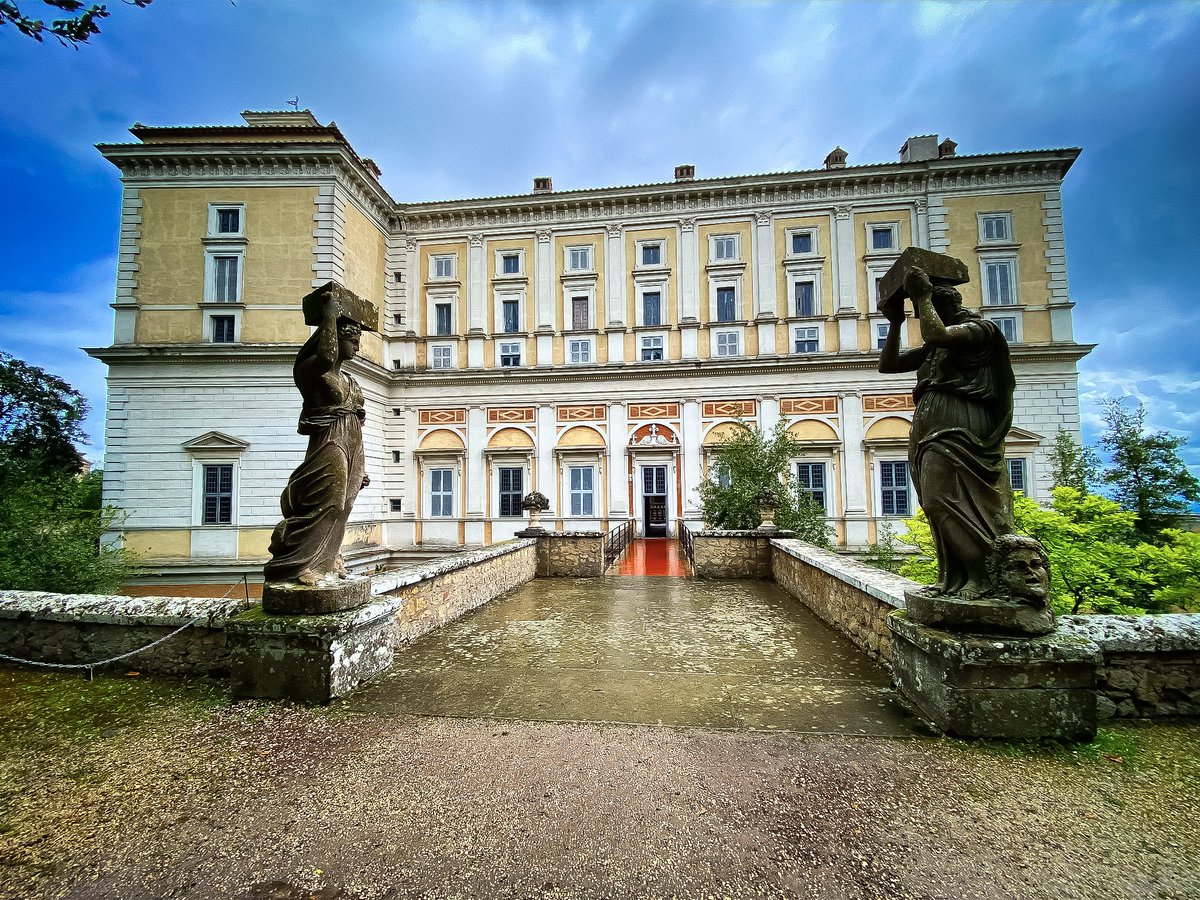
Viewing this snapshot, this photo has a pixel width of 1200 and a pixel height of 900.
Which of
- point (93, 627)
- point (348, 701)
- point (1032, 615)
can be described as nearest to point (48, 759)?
point (348, 701)

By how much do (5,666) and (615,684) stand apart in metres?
5.23

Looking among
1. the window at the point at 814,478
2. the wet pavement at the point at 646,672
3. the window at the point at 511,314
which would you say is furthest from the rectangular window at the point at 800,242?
the wet pavement at the point at 646,672

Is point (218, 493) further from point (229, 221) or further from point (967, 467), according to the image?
point (967, 467)

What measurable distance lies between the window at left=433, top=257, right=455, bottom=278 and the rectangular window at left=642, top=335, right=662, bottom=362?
28.3 feet

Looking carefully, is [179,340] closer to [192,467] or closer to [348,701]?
[192,467]

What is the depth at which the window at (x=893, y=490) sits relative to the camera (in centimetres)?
1738

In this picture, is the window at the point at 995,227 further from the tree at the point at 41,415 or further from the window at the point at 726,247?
the tree at the point at 41,415

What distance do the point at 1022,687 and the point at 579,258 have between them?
19.7 meters

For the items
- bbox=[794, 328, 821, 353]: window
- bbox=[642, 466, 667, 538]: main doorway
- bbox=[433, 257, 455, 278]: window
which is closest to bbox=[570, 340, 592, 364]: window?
bbox=[642, 466, 667, 538]: main doorway

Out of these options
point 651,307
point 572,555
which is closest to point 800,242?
point 651,307

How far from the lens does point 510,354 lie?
19.8 meters

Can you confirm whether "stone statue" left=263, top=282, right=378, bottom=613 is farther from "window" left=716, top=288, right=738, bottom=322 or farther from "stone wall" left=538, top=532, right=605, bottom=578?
"window" left=716, top=288, right=738, bottom=322

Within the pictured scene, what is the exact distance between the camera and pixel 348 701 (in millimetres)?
3490

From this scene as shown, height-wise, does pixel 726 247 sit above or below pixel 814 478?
above
